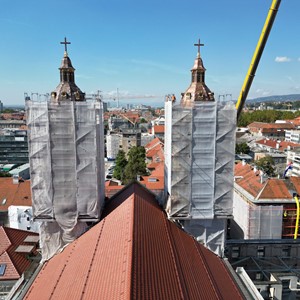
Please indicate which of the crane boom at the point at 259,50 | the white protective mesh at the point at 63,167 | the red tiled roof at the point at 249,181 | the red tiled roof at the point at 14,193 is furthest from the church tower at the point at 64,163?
the red tiled roof at the point at 249,181

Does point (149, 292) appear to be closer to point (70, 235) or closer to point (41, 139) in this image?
point (70, 235)

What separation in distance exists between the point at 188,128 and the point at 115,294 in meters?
12.2

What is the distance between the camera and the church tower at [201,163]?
21.0 metres

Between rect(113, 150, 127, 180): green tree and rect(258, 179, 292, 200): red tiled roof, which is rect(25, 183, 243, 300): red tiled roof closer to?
rect(258, 179, 292, 200): red tiled roof

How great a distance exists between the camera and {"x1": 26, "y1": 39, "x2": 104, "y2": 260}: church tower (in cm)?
2022

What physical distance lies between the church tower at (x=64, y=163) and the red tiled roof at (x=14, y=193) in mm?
19092

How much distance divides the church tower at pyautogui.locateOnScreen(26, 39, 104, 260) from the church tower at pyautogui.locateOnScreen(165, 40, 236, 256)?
5.16 metres

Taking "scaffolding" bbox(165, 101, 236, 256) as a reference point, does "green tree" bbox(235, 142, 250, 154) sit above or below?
below

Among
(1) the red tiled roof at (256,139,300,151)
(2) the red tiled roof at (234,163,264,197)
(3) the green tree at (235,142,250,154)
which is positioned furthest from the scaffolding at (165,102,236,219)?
(1) the red tiled roof at (256,139,300,151)

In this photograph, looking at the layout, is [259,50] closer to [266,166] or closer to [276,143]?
[266,166]

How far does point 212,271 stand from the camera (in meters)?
17.3

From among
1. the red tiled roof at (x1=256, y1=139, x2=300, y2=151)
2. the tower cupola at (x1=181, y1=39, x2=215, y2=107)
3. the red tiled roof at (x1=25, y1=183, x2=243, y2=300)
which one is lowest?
the red tiled roof at (x1=256, y1=139, x2=300, y2=151)

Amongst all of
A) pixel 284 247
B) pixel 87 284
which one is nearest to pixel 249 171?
pixel 284 247

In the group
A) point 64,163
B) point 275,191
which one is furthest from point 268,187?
point 64,163
